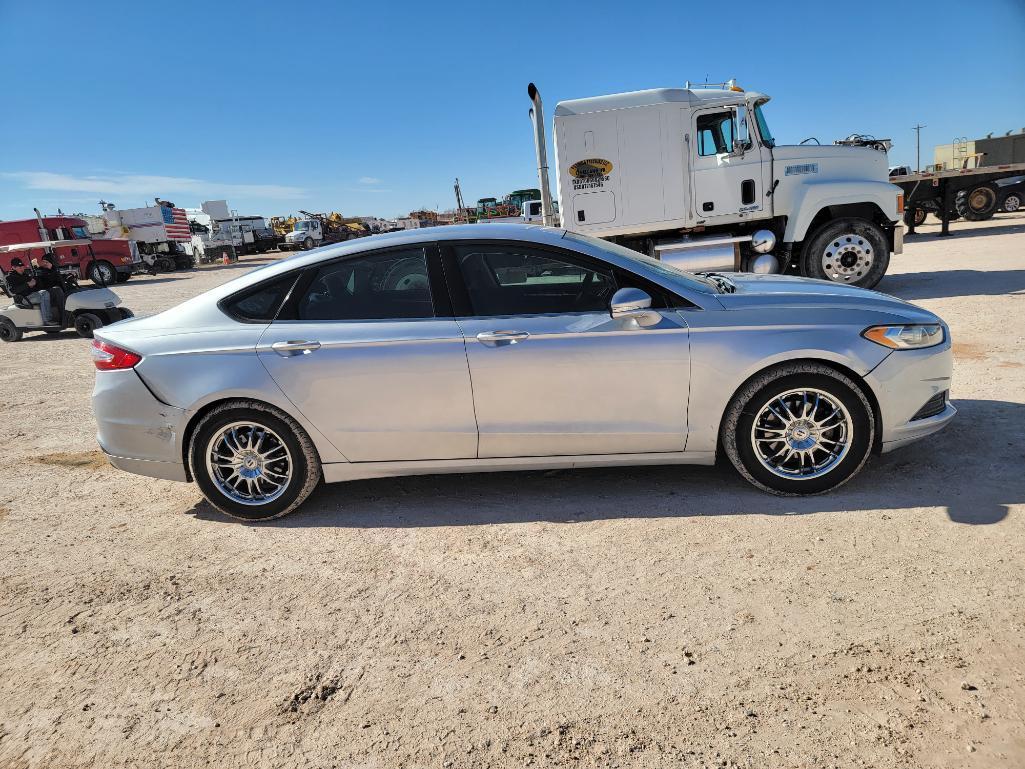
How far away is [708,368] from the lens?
3496mm

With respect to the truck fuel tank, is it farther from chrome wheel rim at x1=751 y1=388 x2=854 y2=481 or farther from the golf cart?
the golf cart

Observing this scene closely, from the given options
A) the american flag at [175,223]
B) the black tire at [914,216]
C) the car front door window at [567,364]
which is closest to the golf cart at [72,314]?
the car front door window at [567,364]

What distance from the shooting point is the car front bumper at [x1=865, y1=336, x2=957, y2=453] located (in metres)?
3.50

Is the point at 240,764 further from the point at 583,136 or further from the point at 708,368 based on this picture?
the point at 583,136

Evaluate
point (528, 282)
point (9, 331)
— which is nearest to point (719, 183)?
point (528, 282)

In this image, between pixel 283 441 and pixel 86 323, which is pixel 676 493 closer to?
pixel 283 441

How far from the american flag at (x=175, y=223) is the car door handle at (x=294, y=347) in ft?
115

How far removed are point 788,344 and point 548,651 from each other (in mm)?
1992

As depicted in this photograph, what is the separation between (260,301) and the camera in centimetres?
381

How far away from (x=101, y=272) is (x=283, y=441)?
89.1 feet

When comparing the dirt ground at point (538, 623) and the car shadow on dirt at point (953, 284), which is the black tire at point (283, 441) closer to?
the dirt ground at point (538, 623)

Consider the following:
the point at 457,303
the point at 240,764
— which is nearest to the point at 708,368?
the point at 457,303

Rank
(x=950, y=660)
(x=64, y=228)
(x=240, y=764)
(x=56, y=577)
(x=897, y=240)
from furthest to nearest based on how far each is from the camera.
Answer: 1. (x=64, y=228)
2. (x=897, y=240)
3. (x=56, y=577)
4. (x=950, y=660)
5. (x=240, y=764)

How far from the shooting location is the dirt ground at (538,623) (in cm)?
212
